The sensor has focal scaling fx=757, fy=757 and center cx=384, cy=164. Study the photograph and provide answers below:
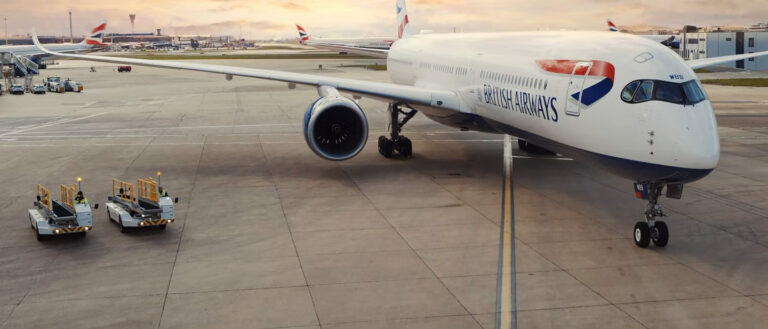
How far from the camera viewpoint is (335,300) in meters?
11.3

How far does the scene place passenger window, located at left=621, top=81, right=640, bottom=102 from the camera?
543 inches

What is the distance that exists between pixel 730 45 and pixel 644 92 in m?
78.4

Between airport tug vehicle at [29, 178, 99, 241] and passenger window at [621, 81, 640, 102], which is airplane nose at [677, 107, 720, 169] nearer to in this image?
passenger window at [621, 81, 640, 102]

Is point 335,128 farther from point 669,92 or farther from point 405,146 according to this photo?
point 669,92

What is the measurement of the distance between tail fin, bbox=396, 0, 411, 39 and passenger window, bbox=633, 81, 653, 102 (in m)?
22.3

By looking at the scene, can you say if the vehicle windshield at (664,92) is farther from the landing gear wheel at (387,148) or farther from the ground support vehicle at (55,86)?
the ground support vehicle at (55,86)

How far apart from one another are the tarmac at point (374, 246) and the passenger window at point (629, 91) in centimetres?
281

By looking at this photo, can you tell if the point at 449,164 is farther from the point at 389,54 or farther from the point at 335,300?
the point at 335,300

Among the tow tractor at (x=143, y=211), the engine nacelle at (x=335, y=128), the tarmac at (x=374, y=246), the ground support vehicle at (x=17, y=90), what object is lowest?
the tarmac at (x=374, y=246)

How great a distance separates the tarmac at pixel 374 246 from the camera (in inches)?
429

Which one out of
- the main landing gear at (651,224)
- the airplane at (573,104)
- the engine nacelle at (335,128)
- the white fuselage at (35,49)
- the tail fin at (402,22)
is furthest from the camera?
the white fuselage at (35,49)

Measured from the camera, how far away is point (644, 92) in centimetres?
1362

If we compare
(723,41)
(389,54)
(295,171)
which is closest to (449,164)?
(295,171)

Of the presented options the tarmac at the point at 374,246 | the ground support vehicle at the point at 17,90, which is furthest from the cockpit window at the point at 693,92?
the ground support vehicle at the point at 17,90
